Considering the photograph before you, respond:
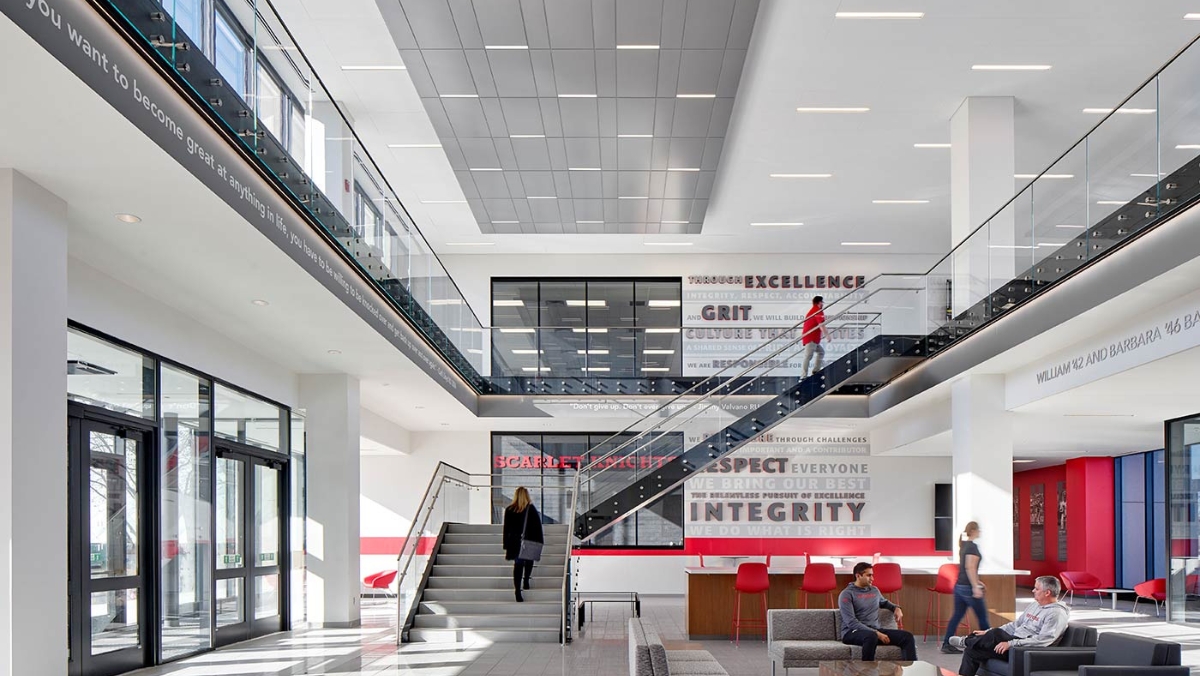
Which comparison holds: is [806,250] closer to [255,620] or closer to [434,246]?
[434,246]

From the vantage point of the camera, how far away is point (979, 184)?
536 inches

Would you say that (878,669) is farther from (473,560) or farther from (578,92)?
(473,560)

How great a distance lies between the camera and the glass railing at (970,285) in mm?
→ 8328

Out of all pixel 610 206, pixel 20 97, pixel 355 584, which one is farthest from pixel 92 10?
pixel 610 206

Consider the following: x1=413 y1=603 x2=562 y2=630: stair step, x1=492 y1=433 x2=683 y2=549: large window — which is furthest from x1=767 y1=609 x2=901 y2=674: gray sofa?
x1=492 y1=433 x2=683 y2=549: large window

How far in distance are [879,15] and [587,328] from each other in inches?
421

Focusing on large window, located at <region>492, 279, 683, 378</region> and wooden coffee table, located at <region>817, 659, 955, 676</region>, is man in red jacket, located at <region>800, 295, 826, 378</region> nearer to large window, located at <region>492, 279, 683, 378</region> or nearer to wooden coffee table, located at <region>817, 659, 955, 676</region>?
large window, located at <region>492, 279, 683, 378</region>

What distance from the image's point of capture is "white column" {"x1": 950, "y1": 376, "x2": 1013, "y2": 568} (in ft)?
41.8

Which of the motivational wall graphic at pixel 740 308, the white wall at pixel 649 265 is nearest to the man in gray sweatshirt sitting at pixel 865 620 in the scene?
the motivational wall graphic at pixel 740 308

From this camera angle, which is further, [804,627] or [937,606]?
[937,606]

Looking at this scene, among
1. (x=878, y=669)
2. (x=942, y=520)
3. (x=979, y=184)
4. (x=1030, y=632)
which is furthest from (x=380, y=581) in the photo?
(x=1030, y=632)

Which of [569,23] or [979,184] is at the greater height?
[569,23]

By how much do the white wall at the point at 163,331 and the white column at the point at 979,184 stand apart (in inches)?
345

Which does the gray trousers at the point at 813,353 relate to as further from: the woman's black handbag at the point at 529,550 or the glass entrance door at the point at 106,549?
the glass entrance door at the point at 106,549
